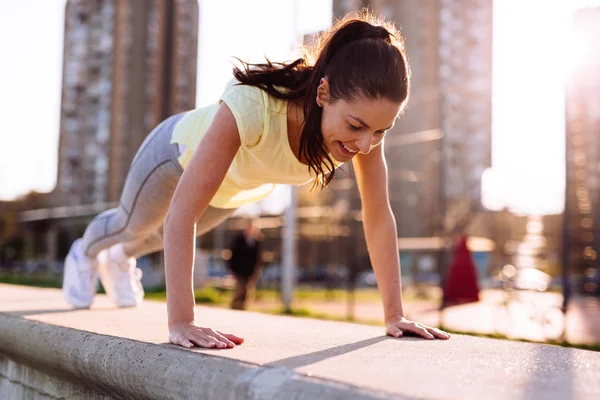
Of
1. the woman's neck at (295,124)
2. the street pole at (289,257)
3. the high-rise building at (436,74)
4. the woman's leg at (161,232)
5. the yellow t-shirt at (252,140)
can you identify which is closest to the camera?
the yellow t-shirt at (252,140)

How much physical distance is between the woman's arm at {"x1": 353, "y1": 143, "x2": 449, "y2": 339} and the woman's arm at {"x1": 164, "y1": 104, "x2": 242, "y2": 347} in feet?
2.13

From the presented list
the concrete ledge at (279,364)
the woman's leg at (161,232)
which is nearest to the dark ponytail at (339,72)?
the concrete ledge at (279,364)

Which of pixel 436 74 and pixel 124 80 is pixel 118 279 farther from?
pixel 124 80

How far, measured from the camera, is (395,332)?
2281 mm

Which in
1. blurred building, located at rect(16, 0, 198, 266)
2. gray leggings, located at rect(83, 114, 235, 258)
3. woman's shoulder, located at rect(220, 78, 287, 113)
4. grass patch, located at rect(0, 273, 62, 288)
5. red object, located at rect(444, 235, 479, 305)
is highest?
blurred building, located at rect(16, 0, 198, 266)

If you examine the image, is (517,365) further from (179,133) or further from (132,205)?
(132,205)

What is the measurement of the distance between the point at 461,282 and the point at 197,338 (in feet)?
28.5

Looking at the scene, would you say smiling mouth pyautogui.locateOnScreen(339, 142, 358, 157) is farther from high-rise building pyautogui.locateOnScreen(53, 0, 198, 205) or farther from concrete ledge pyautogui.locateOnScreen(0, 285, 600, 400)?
high-rise building pyautogui.locateOnScreen(53, 0, 198, 205)

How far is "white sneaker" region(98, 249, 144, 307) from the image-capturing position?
12.0ft

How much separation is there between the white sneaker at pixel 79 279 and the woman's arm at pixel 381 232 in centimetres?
176

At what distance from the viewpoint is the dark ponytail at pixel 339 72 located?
6.72 ft

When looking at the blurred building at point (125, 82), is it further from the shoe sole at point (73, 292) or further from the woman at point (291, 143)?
the woman at point (291, 143)

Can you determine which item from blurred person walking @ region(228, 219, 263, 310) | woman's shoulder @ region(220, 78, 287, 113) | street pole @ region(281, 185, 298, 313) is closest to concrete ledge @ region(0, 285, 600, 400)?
woman's shoulder @ region(220, 78, 287, 113)

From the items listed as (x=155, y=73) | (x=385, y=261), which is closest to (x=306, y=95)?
(x=385, y=261)
